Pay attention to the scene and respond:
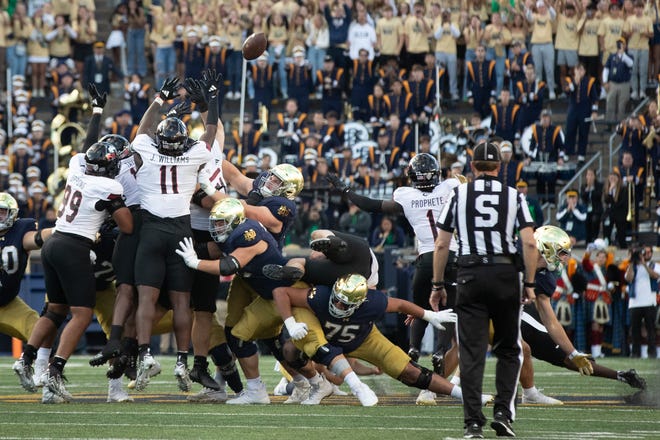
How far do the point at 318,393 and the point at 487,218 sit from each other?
2563mm

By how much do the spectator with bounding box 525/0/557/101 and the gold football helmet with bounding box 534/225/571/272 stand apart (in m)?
11.4

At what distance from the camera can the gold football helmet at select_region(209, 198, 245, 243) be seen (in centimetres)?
902

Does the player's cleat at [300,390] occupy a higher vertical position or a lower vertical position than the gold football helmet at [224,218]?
lower

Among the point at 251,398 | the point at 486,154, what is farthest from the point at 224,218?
the point at 486,154

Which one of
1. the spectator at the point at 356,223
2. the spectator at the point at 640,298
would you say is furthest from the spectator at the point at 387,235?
the spectator at the point at 640,298

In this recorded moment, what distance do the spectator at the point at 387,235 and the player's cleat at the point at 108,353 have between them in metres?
8.15

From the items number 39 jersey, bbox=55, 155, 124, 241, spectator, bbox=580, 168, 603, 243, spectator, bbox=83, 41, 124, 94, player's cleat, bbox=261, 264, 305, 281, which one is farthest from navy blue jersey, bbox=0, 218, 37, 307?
spectator, bbox=83, 41, 124, 94

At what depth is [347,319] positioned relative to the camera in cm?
887

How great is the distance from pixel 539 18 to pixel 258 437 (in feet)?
47.4

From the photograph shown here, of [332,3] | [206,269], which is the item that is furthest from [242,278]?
[332,3]

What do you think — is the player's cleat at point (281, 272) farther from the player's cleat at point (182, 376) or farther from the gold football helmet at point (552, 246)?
the gold football helmet at point (552, 246)

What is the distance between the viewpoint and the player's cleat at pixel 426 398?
912 cm

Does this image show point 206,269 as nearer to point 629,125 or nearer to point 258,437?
point 258,437

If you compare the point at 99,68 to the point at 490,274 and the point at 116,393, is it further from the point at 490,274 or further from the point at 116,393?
the point at 490,274
